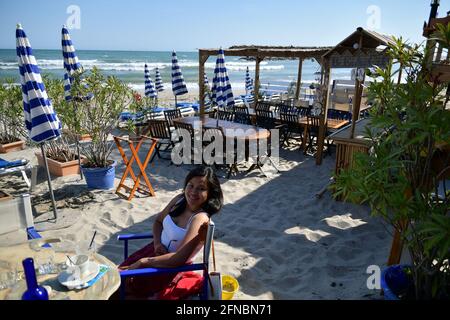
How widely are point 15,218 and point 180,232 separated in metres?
2.05

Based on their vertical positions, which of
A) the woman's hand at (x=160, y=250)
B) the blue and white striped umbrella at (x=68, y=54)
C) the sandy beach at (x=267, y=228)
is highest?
the blue and white striped umbrella at (x=68, y=54)

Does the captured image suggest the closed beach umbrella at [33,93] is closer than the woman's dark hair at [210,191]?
No

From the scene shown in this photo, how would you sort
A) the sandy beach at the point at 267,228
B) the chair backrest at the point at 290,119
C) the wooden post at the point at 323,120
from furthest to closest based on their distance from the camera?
1. the chair backrest at the point at 290,119
2. the wooden post at the point at 323,120
3. the sandy beach at the point at 267,228

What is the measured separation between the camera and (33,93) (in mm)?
3982

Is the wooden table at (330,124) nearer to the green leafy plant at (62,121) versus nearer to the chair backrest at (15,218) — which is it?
the green leafy plant at (62,121)

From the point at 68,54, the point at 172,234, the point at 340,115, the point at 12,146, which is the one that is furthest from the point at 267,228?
the point at 12,146

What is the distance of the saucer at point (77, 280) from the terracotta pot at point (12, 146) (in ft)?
23.1

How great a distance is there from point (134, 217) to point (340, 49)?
16.1ft

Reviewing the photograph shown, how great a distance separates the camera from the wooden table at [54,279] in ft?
5.82

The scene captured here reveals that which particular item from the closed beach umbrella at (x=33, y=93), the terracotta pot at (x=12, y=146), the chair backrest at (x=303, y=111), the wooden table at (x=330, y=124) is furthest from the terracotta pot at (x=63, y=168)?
the chair backrest at (x=303, y=111)

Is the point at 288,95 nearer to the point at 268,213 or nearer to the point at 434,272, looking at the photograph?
the point at 268,213

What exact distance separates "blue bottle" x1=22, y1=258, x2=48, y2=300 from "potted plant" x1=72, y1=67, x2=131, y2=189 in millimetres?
3762

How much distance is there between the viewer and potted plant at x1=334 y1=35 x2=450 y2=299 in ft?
5.87

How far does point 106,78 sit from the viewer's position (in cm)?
552
